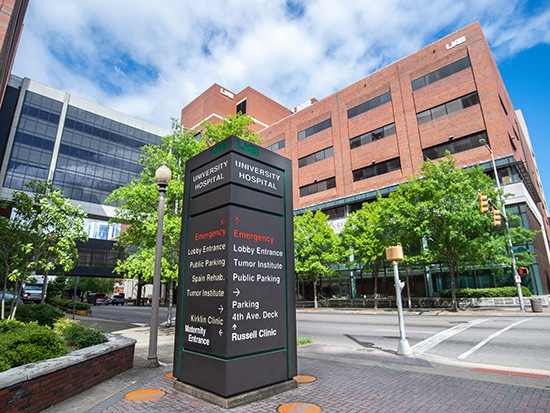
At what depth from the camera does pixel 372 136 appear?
37625mm

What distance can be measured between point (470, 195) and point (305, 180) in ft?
77.9

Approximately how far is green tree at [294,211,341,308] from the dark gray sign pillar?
2508cm

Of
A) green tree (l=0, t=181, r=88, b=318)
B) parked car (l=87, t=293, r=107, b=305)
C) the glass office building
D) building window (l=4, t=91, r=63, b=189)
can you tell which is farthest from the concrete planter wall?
parked car (l=87, t=293, r=107, b=305)

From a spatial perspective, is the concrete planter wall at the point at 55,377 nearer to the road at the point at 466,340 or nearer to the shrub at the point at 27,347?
the shrub at the point at 27,347

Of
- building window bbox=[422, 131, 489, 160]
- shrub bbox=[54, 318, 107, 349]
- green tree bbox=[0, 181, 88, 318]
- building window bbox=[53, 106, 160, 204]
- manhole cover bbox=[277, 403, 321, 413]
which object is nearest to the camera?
manhole cover bbox=[277, 403, 321, 413]

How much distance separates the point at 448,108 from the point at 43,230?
111 feet

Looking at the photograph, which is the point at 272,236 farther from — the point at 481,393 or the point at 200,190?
the point at 481,393

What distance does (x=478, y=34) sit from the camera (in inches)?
1194

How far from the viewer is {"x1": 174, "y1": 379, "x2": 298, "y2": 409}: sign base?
4628mm

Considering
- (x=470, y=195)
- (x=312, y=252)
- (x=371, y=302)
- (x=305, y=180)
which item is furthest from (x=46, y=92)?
(x=470, y=195)

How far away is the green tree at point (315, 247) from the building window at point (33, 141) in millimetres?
40122

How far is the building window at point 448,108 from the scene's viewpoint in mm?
30119

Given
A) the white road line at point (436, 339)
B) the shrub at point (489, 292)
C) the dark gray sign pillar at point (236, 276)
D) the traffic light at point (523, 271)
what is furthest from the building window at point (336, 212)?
the dark gray sign pillar at point (236, 276)

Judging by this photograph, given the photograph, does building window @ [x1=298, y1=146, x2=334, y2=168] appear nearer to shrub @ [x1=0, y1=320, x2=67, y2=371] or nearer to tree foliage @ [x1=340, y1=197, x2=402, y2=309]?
tree foliage @ [x1=340, y1=197, x2=402, y2=309]
